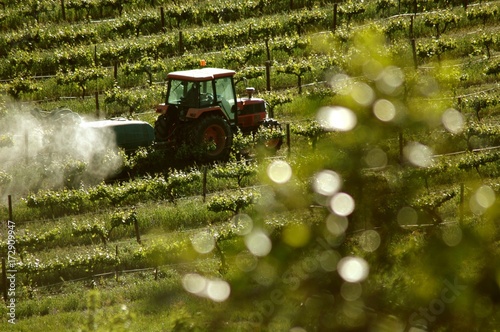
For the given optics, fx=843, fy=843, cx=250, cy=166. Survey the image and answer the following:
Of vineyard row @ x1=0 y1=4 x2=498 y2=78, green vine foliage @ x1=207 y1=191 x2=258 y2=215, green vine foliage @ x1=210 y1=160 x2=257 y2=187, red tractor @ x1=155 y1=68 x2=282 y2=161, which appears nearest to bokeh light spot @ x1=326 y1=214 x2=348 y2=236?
green vine foliage @ x1=207 y1=191 x2=258 y2=215

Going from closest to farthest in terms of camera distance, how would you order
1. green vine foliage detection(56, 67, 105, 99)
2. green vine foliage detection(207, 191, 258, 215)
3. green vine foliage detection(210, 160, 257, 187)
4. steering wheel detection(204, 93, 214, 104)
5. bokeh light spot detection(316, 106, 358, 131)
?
bokeh light spot detection(316, 106, 358, 131)
green vine foliage detection(207, 191, 258, 215)
green vine foliage detection(210, 160, 257, 187)
steering wheel detection(204, 93, 214, 104)
green vine foliage detection(56, 67, 105, 99)

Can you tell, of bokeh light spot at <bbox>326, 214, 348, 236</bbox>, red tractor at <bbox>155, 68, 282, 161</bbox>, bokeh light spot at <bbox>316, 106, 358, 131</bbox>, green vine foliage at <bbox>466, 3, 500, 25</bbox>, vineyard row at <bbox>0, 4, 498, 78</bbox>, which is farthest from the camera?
green vine foliage at <bbox>466, 3, 500, 25</bbox>

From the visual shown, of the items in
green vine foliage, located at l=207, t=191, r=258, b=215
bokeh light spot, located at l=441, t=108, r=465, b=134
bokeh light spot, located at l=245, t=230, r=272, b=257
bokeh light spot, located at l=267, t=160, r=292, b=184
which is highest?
bokeh light spot, located at l=441, t=108, r=465, b=134

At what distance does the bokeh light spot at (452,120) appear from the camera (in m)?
3.50

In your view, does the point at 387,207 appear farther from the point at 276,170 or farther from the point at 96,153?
the point at 96,153

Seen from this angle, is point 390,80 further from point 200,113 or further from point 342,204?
point 200,113

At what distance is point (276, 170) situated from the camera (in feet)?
13.0

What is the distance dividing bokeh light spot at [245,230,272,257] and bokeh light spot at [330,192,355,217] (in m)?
0.32

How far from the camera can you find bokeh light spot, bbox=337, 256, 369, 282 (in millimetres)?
3375

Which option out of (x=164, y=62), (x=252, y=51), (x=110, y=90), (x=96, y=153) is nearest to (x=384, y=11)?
(x=252, y=51)

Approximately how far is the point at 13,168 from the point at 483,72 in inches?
603

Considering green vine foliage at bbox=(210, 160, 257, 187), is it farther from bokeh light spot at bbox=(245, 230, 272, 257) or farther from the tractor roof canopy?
bokeh light spot at bbox=(245, 230, 272, 257)

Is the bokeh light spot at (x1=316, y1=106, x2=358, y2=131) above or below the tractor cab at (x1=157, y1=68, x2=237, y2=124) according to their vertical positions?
above

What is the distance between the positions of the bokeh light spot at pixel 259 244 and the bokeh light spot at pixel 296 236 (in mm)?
80
